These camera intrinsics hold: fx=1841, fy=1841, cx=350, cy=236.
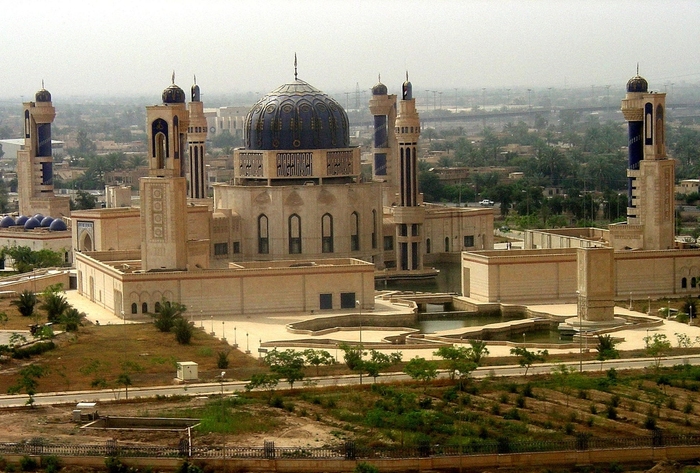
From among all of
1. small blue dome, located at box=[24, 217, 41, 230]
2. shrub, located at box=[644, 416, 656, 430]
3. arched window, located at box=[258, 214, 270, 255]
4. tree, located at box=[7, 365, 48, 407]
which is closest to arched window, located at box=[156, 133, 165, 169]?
arched window, located at box=[258, 214, 270, 255]

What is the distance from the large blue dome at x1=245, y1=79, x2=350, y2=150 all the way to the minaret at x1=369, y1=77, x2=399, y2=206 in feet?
21.7

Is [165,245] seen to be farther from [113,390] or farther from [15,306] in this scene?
[113,390]

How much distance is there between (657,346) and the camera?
4084 cm

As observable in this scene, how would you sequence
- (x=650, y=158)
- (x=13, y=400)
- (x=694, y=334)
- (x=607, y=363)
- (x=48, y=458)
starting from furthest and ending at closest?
1. (x=650, y=158)
2. (x=694, y=334)
3. (x=607, y=363)
4. (x=13, y=400)
5. (x=48, y=458)

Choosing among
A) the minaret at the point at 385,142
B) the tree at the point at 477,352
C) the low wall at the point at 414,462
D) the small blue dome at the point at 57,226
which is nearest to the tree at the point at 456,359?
the tree at the point at 477,352

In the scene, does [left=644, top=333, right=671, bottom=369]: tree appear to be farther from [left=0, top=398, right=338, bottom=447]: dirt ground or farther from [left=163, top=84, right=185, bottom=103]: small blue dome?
[left=163, top=84, right=185, bottom=103]: small blue dome

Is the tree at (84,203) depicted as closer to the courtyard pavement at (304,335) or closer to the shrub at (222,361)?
the courtyard pavement at (304,335)

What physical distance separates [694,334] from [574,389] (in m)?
8.91

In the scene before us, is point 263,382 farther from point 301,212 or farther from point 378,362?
point 301,212

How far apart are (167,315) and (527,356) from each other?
1102 centimetres

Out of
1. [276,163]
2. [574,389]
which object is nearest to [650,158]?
[276,163]

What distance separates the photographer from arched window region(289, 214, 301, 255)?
5791cm

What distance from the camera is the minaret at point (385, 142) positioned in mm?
66062

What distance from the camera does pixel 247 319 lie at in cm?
4853
